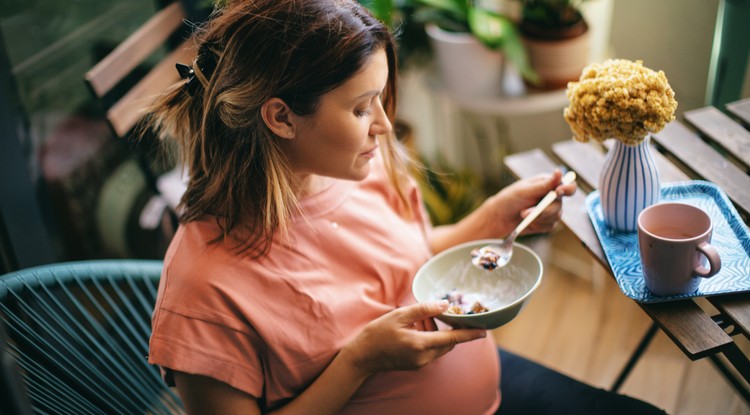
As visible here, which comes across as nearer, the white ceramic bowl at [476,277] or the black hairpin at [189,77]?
the black hairpin at [189,77]

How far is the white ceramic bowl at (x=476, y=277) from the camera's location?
1.12 metres

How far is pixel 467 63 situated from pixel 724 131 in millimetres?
861

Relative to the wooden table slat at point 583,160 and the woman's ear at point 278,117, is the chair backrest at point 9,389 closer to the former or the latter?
the woman's ear at point 278,117

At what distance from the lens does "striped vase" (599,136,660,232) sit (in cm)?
101

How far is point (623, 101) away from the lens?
92cm

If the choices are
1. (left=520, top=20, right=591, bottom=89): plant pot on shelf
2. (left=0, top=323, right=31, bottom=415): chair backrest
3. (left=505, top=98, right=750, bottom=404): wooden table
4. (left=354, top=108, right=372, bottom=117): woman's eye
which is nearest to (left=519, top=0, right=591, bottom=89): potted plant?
(left=520, top=20, right=591, bottom=89): plant pot on shelf

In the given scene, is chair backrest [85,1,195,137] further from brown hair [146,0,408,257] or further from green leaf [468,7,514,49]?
green leaf [468,7,514,49]

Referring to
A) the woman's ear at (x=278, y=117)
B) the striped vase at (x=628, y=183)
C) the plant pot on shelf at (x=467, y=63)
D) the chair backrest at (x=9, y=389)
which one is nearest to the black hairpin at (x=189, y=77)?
the woman's ear at (x=278, y=117)

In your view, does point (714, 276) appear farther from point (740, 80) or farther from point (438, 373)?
point (740, 80)

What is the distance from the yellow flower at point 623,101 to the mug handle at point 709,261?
0.61 feet

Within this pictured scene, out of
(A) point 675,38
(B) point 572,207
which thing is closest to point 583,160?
(B) point 572,207

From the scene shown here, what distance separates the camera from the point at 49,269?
3.65 feet

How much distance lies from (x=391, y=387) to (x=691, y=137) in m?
0.71

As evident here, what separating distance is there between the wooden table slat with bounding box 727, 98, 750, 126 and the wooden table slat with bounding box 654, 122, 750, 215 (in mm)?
79
